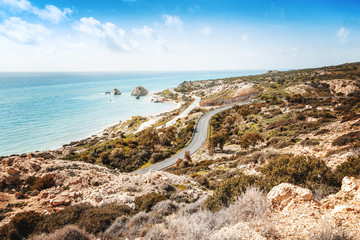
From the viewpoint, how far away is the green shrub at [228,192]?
7811mm

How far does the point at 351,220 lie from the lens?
4703 mm

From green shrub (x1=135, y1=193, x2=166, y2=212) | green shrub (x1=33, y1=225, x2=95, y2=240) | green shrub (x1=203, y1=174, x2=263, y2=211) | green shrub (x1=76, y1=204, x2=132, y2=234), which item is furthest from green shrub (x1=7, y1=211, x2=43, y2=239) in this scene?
green shrub (x1=203, y1=174, x2=263, y2=211)

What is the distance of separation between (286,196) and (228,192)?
283cm

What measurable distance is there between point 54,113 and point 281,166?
101m

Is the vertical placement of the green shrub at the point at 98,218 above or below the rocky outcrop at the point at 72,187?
above

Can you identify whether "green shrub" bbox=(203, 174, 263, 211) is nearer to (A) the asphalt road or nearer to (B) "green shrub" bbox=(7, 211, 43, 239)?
(B) "green shrub" bbox=(7, 211, 43, 239)

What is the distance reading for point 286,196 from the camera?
627 centimetres

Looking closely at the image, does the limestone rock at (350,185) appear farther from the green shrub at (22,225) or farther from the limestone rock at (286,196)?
the green shrub at (22,225)

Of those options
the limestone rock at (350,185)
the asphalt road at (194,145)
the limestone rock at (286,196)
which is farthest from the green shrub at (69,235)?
the asphalt road at (194,145)

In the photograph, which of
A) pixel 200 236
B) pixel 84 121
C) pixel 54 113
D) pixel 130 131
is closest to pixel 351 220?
pixel 200 236

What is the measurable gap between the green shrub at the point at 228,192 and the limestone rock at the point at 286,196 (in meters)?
1.33

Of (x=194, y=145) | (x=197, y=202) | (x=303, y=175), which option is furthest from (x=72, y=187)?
(x=194, y=145)

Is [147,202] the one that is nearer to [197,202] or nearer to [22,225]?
[197,202]

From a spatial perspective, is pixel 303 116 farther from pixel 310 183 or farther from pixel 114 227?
pixel 114 227
